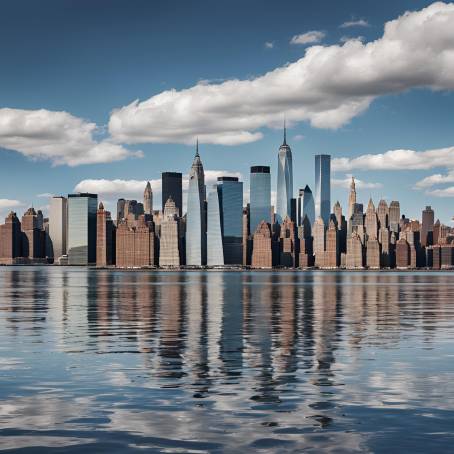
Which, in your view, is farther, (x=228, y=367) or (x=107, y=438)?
(x=228, y=367)

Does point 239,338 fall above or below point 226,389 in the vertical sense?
below

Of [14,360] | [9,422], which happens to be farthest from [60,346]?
[9,422]

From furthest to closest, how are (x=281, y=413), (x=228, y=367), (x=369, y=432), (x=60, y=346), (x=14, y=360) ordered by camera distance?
1. (x=60, y=346)
2. (x=14, y=360)
3. (x=228, y=367)
4. (x=281, y=413)
5. (x=369, y=432)

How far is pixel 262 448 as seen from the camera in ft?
87.2

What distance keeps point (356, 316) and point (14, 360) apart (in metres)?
53.4

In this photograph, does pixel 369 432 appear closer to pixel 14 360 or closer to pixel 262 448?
pixel 262 448

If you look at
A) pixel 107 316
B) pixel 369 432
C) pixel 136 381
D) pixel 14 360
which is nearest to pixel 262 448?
pixel 369 432

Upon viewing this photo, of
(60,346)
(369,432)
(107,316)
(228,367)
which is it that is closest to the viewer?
(369,432)

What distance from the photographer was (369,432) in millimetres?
29016

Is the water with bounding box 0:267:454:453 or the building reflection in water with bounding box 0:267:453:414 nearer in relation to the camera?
the water with bounding box 0:267:454:453

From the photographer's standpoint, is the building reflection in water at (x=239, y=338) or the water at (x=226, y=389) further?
the building reflection in water at (x=239, y=338)

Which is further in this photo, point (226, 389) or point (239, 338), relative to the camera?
point (239, 338)

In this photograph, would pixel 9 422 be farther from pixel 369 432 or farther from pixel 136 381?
pixel 369 432

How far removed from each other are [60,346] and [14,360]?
8.56m
